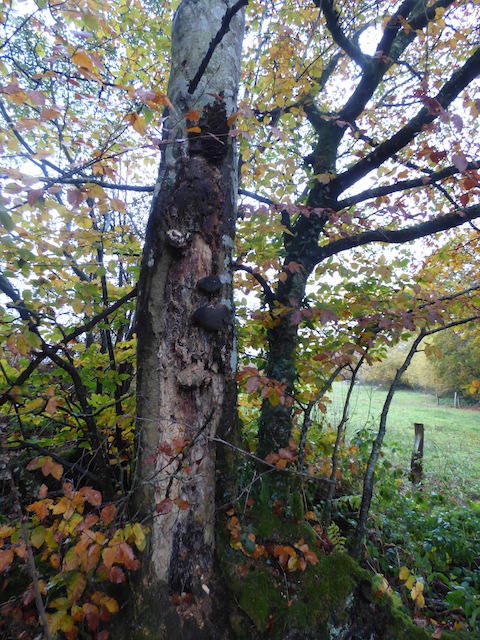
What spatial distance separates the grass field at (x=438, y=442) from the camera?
569cm

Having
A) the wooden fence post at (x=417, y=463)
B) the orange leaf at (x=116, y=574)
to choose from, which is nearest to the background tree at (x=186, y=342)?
the orange leaf at (x=116, y=574)

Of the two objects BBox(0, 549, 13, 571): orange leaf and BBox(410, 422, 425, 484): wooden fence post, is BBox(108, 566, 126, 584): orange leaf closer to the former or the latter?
BBox(0, 549, 13, 571): orange leaf

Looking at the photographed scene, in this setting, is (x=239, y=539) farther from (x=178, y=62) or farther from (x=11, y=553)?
(x=178, y=62)

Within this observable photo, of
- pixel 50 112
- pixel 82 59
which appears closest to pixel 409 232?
pixel 82 59

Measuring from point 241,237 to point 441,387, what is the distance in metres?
24.6

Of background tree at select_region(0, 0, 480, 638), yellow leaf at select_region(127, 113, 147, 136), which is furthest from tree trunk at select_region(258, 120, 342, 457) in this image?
yellow leaf at select_region(127, 113, 147, 136)

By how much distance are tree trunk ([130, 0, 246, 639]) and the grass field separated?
2.22 m

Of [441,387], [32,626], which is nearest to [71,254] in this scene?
[32,626]

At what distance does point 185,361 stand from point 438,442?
11.5 m

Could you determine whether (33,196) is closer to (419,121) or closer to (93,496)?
(93,496)

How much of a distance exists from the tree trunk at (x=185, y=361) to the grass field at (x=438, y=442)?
222 cm

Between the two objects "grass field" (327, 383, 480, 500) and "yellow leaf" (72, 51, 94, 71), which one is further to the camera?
"grass field" (327, 383, 480, 500)

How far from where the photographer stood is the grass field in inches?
224

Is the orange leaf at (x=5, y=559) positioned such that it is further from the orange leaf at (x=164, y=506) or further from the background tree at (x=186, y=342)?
the orange leaf at (x=164, y=506)
